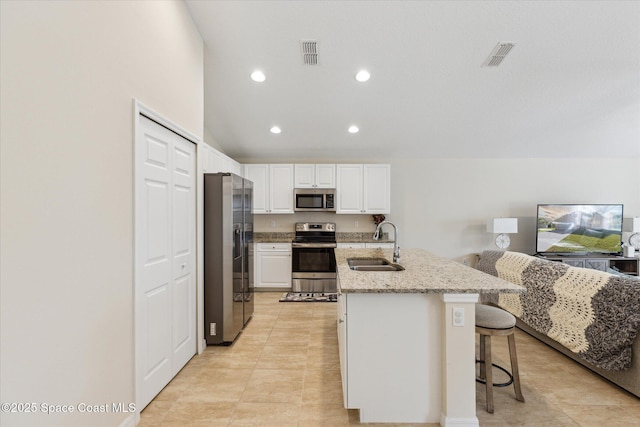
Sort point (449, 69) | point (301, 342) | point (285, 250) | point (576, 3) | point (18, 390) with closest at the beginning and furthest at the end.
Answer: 1. point (18, 390)
2. point (576, 3)
3. point (301, 342)
4. point (449, 69)
5. point (285, 250)

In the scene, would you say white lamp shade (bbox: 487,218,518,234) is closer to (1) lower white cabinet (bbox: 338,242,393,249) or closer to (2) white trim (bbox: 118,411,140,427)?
(1) lower white cabinet (bbox: 338,242,393,249)

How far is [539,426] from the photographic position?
6.06ft

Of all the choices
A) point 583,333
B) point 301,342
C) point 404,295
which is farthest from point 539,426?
point 301,342

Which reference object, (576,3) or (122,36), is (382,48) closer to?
(576,3)

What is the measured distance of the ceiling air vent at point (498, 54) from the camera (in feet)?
9.91

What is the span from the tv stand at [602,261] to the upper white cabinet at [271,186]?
4509 mm

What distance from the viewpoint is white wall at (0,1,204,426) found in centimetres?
115

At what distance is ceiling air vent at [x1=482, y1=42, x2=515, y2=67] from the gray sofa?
2.15 m

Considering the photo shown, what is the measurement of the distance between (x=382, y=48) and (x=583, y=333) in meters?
3.10

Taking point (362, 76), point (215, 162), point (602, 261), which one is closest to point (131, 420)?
point (215, 162)

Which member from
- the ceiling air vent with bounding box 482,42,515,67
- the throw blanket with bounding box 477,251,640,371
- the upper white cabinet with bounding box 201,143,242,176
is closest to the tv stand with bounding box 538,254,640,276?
the throw blanket with bounding box 477,251,640,371

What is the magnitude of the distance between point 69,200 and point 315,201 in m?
4.07

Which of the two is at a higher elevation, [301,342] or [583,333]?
[583,333]

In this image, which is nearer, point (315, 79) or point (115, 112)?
point (115, 112)
